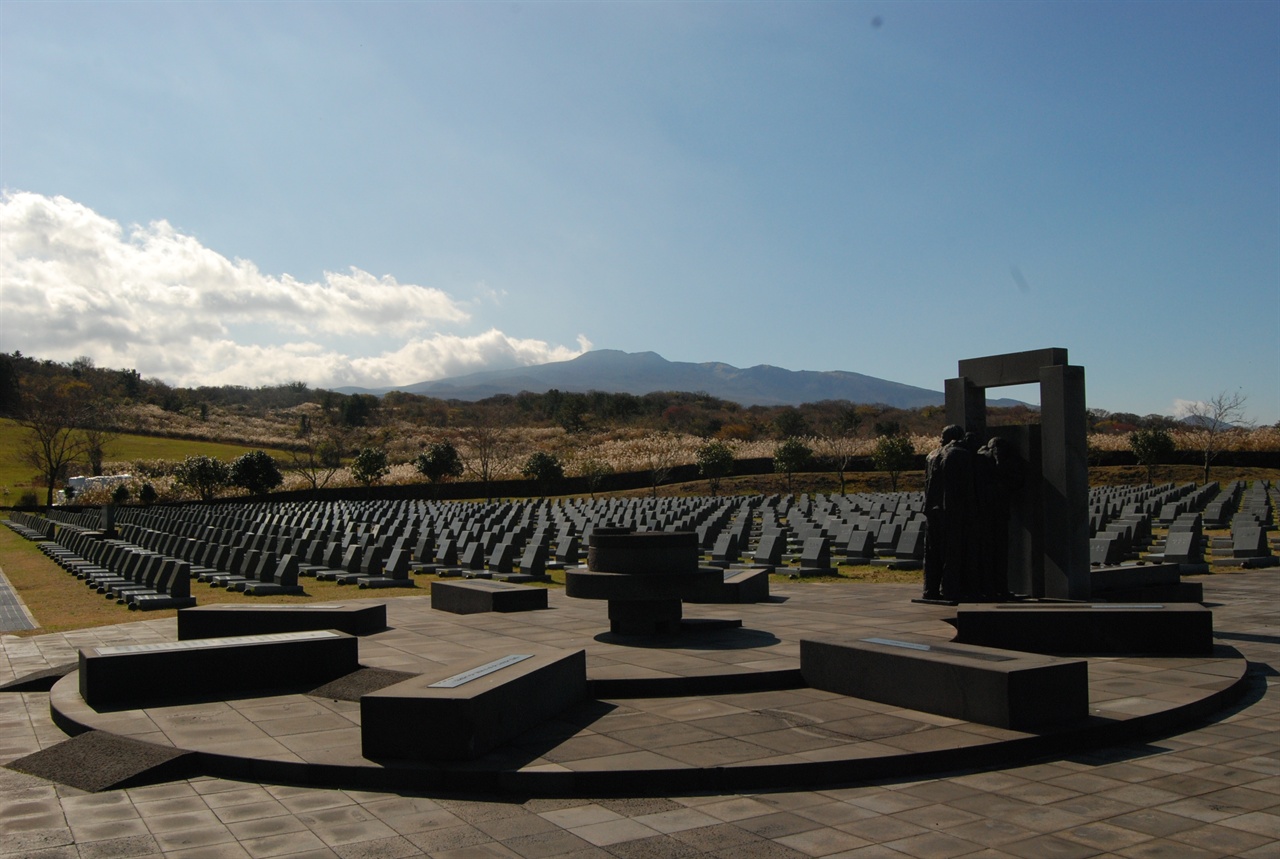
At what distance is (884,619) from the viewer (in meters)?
11.0

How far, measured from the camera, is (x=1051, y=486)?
11.8m

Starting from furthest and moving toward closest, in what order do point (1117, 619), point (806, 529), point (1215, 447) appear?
point (1215, 447) < point (806, 529) < point (1117, 619)

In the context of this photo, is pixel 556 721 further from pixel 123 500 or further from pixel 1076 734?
pixel 123 500

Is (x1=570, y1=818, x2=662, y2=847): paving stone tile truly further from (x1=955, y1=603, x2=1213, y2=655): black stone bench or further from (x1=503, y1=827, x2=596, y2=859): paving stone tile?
(x1=955, y1=603, x2=1213, y2=655): black stone bench

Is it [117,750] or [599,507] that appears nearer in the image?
[117,750]

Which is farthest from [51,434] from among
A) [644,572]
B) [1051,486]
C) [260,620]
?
[1051,486]

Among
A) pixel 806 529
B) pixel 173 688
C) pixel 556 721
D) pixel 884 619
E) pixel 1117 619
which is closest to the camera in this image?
pixel 556 721

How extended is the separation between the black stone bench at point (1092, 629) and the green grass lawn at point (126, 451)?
65331 mm

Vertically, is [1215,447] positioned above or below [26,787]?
above

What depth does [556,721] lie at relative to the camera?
6.75m

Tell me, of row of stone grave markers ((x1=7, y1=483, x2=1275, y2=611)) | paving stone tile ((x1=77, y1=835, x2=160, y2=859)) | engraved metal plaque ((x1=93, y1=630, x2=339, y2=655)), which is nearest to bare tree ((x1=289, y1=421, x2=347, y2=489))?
row of stone grave markers ((x1=7, y1=483, x2=1275, y2=611))

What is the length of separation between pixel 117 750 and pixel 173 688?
1663 mm

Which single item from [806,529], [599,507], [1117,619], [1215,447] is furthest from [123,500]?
[1215,447]

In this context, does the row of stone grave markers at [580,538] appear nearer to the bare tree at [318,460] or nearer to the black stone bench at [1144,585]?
the black stone bench at [1144,585]
